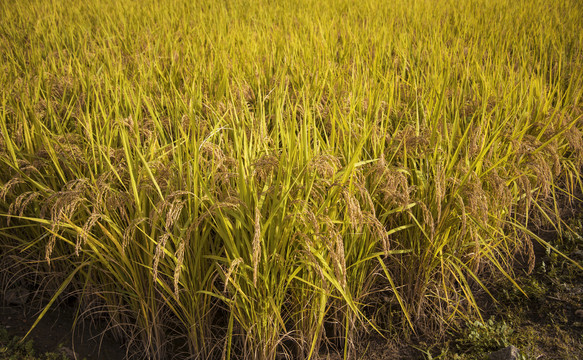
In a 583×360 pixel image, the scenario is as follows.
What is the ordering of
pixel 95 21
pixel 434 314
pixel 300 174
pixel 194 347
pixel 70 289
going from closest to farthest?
pixel 300 174 → pixel 194 347 → pixel 434 314 → pixel 70 289 → pixel 95 21

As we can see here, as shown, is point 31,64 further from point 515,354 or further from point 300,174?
point 515,354

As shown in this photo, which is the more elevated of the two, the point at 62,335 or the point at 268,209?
the point at 268,209

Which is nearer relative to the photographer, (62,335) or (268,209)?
(268,209)

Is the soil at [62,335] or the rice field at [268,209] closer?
the rice field at [268,209]

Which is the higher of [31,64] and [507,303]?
[31,64]

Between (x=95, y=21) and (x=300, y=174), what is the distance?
4473 millimetres

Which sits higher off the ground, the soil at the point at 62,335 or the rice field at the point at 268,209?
the rice field at the point at 268,209

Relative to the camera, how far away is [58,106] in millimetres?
2527

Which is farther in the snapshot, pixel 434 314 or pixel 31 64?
pixel 31 64

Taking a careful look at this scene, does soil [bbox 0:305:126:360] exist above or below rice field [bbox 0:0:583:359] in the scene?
below

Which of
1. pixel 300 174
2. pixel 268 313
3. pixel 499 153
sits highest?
pixel 300 174

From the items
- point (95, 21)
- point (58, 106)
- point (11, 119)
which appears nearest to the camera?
point (11, 119)

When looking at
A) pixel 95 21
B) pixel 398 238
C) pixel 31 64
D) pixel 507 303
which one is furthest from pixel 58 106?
pixel 95 21

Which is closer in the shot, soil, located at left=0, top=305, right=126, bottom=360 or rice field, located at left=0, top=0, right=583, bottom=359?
rice field, located at left=0, top=0, right=583, bottom=359
